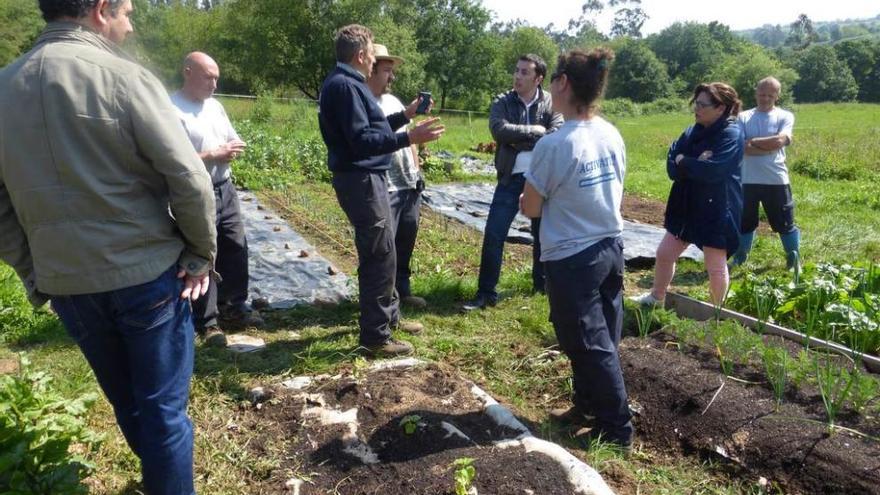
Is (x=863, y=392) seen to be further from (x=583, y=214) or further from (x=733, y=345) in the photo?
(x=583, y=214)

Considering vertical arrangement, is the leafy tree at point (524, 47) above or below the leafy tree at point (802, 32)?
below

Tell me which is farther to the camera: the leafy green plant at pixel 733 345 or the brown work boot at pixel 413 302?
the brown work boot at pixel 413 302

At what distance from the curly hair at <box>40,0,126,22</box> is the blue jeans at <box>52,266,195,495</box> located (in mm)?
881

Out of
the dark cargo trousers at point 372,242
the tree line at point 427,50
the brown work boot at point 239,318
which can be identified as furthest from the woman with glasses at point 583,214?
the tree line at point 427,50

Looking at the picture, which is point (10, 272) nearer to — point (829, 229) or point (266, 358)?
point (266, 358)

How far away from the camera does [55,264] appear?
209 cm

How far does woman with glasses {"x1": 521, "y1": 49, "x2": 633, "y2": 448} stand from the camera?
3.00 metres

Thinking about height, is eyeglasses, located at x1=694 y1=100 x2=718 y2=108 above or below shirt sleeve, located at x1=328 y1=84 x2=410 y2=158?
above

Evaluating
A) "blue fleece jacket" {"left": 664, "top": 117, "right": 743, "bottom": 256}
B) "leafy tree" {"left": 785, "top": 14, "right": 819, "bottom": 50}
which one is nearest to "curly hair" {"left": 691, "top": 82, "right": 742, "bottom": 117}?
"blue fleece jacket" {"left": 664, "top": 117, "right": 743, "bottom": 256}

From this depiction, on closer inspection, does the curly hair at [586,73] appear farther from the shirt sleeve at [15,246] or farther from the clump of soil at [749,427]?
the shirt sleeve at [15,246]

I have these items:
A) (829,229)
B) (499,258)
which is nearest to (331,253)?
(499,258)

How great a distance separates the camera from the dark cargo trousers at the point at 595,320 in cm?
304

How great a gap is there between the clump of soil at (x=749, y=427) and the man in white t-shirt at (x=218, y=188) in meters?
2.81

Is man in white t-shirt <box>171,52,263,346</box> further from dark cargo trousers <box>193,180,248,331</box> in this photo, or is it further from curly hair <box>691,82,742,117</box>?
curly hair <box>691,82,742,117</box>
